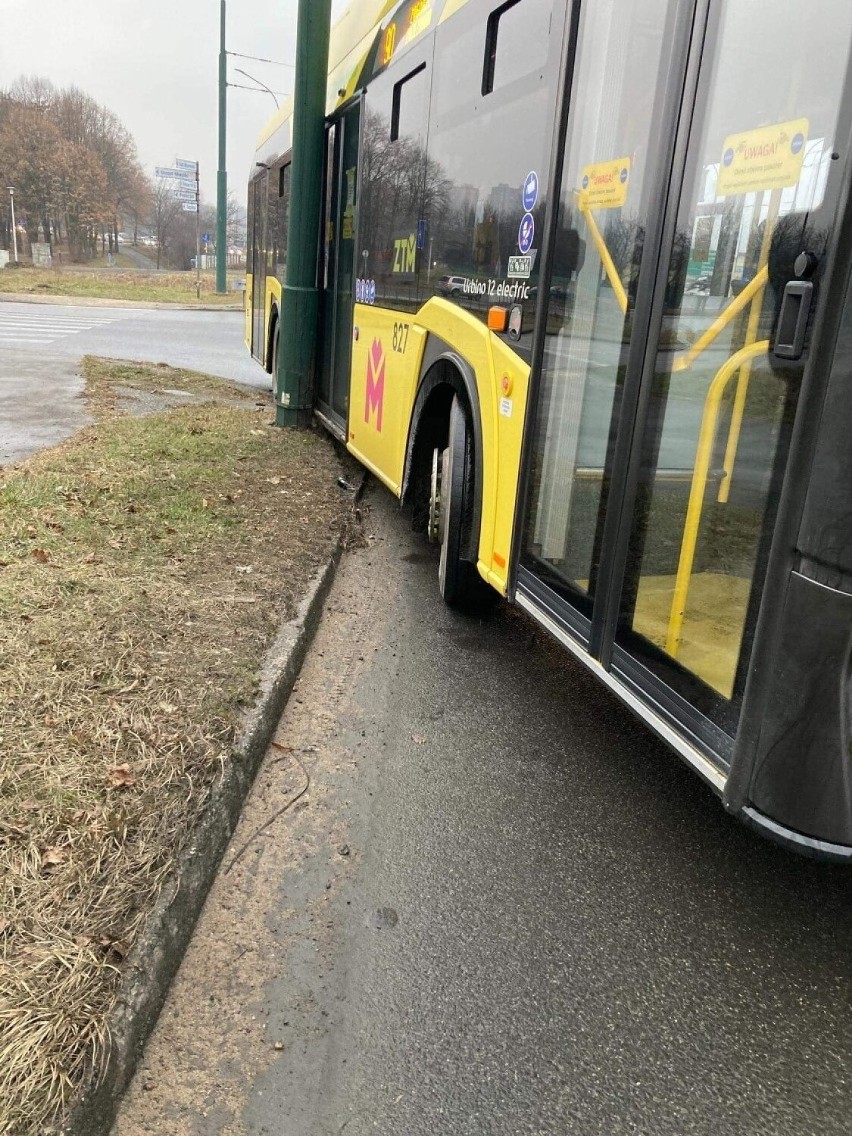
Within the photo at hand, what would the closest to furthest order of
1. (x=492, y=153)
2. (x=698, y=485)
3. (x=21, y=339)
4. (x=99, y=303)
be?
1. (x=698, y=485)
2. (x=492, y=153)
3. (x=21, y=339)
4. (x=99, y=303)

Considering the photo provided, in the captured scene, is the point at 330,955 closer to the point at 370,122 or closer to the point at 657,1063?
the point at 657,1063

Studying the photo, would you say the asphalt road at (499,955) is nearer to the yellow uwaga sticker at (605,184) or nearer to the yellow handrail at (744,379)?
the yellow handrail at (744,379)

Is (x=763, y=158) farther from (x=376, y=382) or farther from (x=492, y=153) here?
(x=376, y=382)

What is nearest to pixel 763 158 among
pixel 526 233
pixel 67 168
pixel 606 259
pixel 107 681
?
pixel 606 259

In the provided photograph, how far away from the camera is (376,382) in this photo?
616 cm

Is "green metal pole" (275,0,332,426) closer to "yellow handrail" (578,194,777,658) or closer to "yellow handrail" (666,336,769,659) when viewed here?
"yellow handrail" (578,194,777,658)

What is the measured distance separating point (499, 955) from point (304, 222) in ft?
23.0

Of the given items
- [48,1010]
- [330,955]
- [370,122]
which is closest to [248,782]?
[330,955]

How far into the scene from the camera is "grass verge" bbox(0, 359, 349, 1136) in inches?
81.3

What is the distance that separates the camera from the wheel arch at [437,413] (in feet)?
13.6

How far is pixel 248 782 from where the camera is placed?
3150 mm

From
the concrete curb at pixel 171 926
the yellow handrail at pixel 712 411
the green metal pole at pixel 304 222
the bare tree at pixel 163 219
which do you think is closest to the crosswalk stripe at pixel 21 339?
the green metal pole at pixel 304 222

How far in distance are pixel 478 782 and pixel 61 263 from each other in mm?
73180

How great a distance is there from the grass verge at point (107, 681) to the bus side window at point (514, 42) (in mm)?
2562
